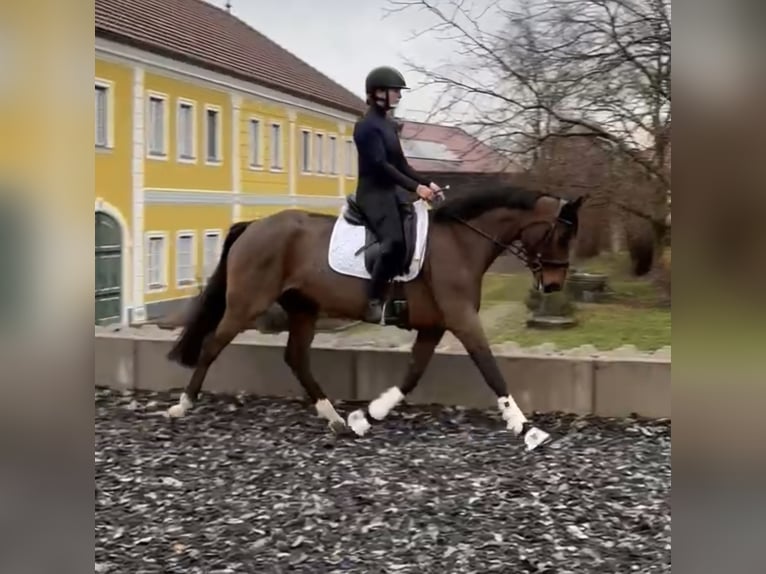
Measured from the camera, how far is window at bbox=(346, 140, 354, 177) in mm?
2805

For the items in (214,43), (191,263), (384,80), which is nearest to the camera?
(384,80)

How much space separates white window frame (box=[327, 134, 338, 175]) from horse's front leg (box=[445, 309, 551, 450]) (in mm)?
563

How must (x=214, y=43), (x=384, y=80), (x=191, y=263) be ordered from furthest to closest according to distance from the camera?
(x=191, y=263), (x=214, y=43), (x=384, y=80)

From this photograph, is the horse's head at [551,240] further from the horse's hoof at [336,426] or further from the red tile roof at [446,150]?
the horse's hoof at [336,426]

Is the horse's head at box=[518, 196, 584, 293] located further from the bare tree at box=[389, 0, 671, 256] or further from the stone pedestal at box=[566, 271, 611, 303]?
the bare tree at box=[389, 0, 671, 256]

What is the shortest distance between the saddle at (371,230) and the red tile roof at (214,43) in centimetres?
30

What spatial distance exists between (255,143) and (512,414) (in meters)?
1.09

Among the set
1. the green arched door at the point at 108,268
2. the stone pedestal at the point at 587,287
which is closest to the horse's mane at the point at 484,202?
the stone pedestal at the point at 587,287

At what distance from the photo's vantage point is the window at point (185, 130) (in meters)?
2.84

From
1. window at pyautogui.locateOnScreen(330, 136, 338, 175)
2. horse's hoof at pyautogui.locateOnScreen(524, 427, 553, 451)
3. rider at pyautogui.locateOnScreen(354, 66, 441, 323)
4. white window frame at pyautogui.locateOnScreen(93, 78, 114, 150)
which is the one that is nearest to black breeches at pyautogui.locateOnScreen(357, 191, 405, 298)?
rider at pyautogui.locateOnScreen(354, 66, 441, 323)

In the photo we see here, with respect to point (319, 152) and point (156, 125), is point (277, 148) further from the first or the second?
point (156, 125)

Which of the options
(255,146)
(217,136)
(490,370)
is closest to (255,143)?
(255,146)

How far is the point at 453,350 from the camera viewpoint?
294cm

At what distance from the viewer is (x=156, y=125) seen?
9.31ft
